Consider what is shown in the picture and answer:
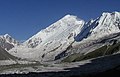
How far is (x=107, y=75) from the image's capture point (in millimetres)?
64500

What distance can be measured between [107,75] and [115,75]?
1924 millimetres

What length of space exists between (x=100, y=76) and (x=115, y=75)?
3219 millimetres

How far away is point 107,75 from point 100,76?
1.35m

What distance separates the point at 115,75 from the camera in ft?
206
